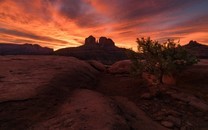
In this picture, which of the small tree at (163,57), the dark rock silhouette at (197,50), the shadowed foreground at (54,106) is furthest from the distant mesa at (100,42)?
the shadowed foreground at (54,106)

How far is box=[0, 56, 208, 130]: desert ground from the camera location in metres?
8.92

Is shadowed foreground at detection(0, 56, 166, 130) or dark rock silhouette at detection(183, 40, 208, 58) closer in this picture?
shadowed foreground at detection(0, 56, 166, 130)

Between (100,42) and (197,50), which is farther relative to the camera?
(100,42)

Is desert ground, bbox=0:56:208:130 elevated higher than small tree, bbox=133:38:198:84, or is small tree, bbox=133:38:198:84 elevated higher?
small tree, bbox=133:38:198:84

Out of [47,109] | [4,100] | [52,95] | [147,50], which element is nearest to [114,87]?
[147,50]

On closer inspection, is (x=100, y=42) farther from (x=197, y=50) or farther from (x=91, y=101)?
(x=91, y=101)

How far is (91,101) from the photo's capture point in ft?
38.5

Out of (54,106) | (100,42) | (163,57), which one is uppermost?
(100,42)

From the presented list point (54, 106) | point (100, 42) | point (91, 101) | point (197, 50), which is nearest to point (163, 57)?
point (91, 101)

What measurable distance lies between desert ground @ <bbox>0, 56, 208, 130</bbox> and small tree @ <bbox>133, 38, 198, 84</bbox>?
50.6 inches

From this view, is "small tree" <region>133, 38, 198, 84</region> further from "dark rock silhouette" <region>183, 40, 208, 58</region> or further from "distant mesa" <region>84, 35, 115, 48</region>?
"distant mesa" <region>84, 35, 115, 48</region>

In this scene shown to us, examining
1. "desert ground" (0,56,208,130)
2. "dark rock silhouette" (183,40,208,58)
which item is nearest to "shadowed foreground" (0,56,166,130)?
"desert ground" (0,56,208,130)

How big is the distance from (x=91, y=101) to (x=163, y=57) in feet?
29.0

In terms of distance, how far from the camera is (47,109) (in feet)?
33.2
